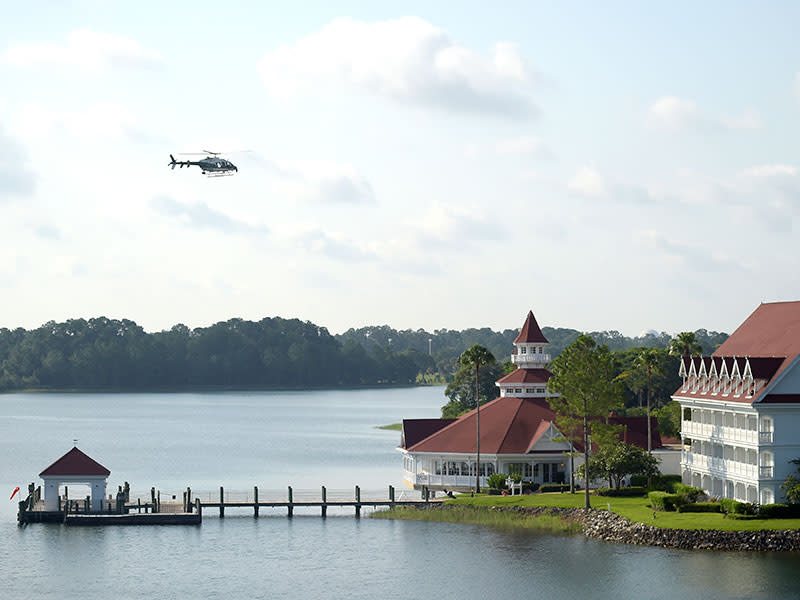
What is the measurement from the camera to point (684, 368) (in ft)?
285

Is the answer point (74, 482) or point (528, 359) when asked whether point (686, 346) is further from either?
point (74, 482)

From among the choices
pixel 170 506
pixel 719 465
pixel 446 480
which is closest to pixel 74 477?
pixel 170 506

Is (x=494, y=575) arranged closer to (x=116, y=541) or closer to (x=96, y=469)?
(x=116, y=541)

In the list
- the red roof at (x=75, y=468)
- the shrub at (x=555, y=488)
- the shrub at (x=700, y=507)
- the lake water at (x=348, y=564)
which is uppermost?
the red roof at (x=75, y=468)

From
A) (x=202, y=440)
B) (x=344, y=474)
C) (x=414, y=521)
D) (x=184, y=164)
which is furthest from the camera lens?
(x=202, y=440)

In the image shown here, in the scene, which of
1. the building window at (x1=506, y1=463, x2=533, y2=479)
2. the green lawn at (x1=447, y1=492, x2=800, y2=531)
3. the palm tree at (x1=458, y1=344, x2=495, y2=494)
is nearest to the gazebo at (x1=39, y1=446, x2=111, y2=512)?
the green lawn at (x1=447, y1=492, x2=800, y2=531)

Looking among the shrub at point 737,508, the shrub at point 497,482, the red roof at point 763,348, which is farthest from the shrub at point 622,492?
the shrub at point 737,508

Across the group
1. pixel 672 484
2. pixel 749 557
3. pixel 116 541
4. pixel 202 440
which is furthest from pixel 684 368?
pixel 202 440

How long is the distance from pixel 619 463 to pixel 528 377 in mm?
20134

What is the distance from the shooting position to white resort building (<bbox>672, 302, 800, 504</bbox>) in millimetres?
73625

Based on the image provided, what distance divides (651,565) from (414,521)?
21.7m

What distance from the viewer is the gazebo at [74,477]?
85.1 m

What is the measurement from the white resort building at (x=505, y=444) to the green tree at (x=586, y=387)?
6096 millimetres

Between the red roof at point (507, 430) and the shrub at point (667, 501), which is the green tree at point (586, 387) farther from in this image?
the red roof at point (507, 430)
